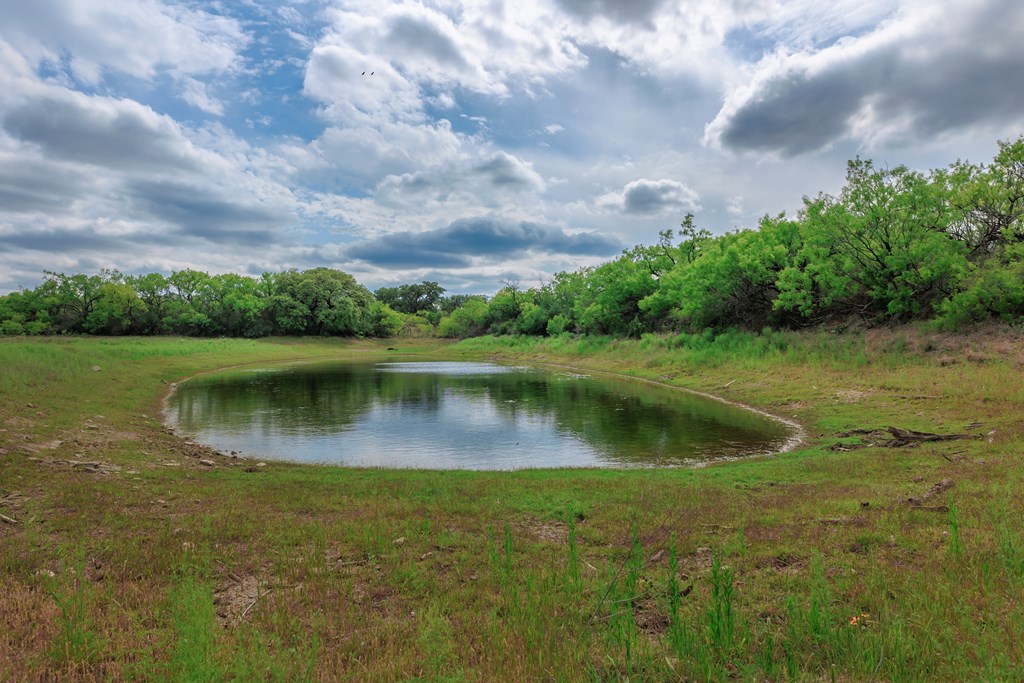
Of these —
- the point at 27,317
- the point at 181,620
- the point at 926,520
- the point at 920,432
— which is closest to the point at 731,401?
the point at 920,432

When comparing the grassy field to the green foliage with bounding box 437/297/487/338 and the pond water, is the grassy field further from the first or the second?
the green foliage with bounding box 437/297/487/338

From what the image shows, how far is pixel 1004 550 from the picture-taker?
5.05 m

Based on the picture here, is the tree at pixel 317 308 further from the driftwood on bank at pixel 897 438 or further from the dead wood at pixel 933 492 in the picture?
the dead wood at pixel 933 492

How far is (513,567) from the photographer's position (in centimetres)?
557

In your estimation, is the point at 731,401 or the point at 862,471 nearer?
the point at 862,471

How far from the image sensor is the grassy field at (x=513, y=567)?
3619 millimetres

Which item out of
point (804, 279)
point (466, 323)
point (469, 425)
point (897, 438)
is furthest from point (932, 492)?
point (466, 323)

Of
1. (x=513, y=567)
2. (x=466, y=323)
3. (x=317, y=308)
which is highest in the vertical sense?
(x=317, y=308)

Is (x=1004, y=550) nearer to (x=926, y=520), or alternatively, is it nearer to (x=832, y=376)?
(x=926, y=520)

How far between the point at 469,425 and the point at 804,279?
26.4m

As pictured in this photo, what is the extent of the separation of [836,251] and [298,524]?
3462 centimetres

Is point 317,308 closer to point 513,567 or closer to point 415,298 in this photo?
point 415,298

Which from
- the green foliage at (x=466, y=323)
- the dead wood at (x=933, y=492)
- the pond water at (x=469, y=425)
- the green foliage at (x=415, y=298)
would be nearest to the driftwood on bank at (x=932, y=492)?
the dead wood at (x=933, y=492)

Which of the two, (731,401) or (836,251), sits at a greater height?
(836,251)
